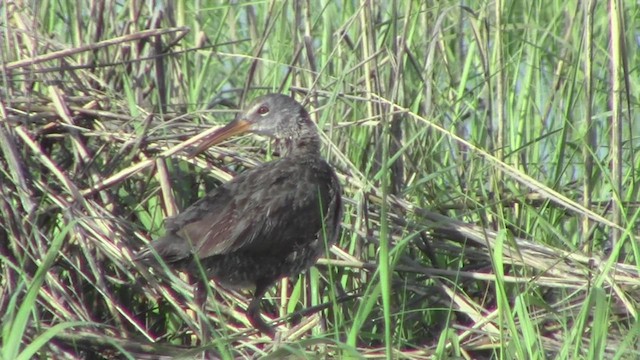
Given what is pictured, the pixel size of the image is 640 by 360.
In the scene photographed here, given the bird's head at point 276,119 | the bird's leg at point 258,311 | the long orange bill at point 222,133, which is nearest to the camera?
the bird's leg at point 258,311

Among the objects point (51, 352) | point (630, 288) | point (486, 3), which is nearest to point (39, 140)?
point (51, 352)

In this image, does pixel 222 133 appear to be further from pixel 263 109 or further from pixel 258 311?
pixel 258 311

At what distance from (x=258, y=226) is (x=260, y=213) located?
54 millimetres

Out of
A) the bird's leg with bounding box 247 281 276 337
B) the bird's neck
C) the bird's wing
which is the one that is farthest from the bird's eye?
the bird's leg with bounding box 247 281 276 337

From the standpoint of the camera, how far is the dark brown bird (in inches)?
180

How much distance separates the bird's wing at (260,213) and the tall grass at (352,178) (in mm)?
246

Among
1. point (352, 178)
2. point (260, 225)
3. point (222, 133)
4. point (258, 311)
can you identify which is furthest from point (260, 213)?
point (352, 178)

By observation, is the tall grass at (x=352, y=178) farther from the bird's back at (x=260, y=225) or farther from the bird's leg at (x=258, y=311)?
the bird's back at (x=260, y=225)

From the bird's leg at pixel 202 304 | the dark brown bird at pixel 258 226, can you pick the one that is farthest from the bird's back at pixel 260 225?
the bird's leg at pixel 202 304

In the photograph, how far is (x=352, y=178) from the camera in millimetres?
5375

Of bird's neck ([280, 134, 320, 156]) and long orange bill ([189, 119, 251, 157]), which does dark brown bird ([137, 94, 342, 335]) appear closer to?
long orange bill ([189, 119, 251, 157])

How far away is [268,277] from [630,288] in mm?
1488

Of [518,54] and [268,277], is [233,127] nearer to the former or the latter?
[268,277]

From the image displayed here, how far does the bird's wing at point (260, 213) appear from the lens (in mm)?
4594
